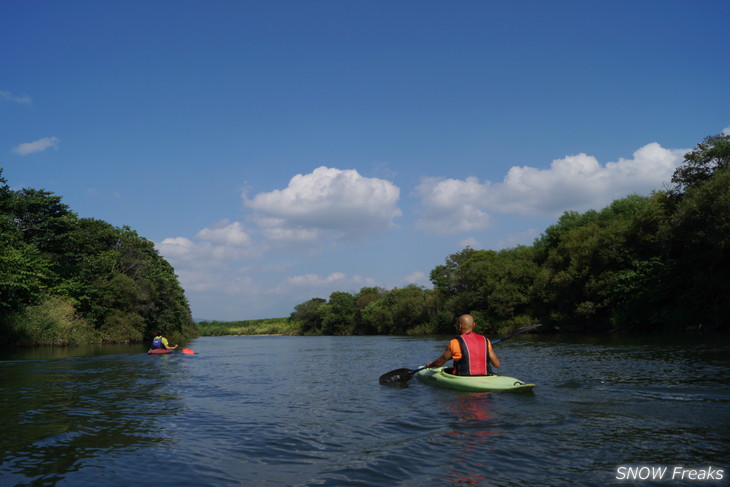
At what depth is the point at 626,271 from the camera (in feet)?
128

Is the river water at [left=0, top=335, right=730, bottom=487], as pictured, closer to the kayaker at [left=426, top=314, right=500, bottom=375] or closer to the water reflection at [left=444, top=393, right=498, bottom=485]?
the water reflection at [left=444, top=393, right=498, bottom=485]

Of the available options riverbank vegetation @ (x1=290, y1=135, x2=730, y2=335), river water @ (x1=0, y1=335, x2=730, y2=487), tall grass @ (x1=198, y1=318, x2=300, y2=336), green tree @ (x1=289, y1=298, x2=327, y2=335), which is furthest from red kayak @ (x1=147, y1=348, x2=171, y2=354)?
tall grass @ (x1=198, y1=318, x2=300, y2=336)

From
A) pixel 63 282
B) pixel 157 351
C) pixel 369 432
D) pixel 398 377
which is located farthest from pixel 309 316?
pixel 369 432

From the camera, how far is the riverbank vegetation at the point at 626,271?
30.8 meters

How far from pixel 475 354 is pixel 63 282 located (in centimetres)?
3586

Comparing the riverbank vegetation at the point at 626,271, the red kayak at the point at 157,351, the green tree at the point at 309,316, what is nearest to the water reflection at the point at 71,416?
the red kayak at the point at 157,351

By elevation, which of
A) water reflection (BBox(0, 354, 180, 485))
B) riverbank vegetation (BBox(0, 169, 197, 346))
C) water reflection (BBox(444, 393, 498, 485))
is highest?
riverbank vegetation (BBox(0, 169, 197, 346))

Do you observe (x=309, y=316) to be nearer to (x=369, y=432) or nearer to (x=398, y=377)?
(x=398, y=377)

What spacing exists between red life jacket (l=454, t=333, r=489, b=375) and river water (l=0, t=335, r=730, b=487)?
73 centimetres

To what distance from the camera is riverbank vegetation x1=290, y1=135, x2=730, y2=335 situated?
101 ft

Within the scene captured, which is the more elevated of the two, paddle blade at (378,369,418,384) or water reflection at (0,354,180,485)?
water reflection at (0,354,180,485)

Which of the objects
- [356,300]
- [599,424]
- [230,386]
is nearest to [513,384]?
[599,424]

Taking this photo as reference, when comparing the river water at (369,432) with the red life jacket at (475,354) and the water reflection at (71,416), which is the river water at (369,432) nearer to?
the water reflection at (71,416)

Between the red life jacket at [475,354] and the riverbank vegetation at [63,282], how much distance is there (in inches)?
1005
